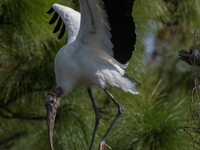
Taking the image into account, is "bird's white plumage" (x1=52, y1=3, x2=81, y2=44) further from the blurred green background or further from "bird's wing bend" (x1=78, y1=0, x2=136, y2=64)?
"bird's wing bend" (x1=78, y1=0, x2=136, y2=64)

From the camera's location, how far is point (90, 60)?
52.4 inches

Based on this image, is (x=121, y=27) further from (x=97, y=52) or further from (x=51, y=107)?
(x=51, y=107)

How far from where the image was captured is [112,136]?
188 centimetres

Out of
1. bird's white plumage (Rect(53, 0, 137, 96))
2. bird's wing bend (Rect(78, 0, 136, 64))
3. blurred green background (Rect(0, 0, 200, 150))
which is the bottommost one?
blurred green background (Rect(0, 0, 200, 150))

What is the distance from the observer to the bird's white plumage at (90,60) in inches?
50.2

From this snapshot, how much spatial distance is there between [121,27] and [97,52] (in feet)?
0.53

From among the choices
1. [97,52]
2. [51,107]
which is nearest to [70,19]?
[97,52]

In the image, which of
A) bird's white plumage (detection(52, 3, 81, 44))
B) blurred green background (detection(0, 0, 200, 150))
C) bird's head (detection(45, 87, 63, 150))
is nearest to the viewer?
bird's head (detection(45, 87, 63, 150))

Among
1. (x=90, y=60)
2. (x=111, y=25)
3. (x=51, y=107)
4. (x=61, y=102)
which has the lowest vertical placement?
(x=61, y=102)

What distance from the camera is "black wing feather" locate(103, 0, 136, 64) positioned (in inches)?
46.5

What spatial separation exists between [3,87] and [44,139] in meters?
0.37

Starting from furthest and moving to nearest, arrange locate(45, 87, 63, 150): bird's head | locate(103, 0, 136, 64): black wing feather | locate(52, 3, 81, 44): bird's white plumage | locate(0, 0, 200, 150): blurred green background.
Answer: locate(0, 0, 200, 150): blurred green background → locate(52, 3, 81, 44): bird's white plumage → locate(45, 87, 63, 150): bird's head → locate(103, 0, 136, 64): black wing feather

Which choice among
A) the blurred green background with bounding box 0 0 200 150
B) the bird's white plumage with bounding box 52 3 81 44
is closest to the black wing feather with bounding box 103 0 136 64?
the bird's white plumage with bounding box 52 3 81 44

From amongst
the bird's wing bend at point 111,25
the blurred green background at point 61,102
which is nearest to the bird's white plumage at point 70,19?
the blurred green background at point 61,102
